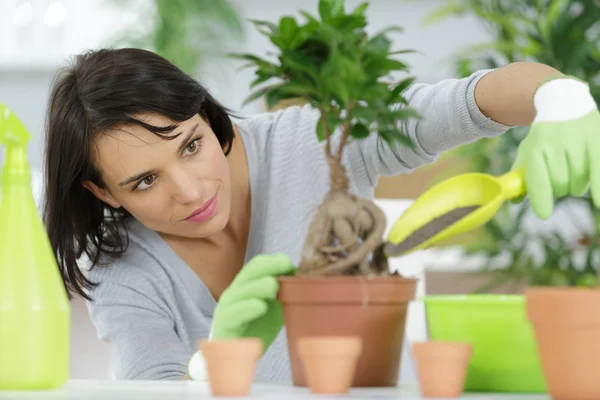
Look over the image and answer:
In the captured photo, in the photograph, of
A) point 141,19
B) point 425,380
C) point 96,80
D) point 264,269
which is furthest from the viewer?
point 141,19

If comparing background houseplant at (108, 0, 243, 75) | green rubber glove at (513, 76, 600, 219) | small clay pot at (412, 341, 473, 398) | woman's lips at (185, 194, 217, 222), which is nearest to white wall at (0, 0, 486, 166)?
background houseplant at (108, 0, 243, 75)

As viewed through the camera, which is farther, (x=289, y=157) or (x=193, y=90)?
(x=289, y=157)

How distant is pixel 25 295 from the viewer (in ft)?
2.38

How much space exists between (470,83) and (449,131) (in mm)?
79

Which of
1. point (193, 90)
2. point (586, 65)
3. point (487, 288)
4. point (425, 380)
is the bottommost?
point (487, 288)

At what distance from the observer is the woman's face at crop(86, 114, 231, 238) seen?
4.17ft

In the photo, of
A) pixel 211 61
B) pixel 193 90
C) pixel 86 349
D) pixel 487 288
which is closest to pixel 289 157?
pixel 193 90

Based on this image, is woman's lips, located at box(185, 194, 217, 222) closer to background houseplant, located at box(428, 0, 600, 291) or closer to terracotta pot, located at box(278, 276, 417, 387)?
terracotta pot, located at box(278, 276, 417, 387)

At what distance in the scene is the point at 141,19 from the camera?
12.6 ft

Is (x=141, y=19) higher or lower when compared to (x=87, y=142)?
higher

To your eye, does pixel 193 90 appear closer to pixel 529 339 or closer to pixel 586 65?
pixel 529 339

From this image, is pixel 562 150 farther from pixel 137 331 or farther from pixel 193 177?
pixel 137 331

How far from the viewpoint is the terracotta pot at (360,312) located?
0.74m

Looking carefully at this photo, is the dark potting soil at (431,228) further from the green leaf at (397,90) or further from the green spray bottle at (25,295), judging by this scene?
the green spray bottle at (25,295)
